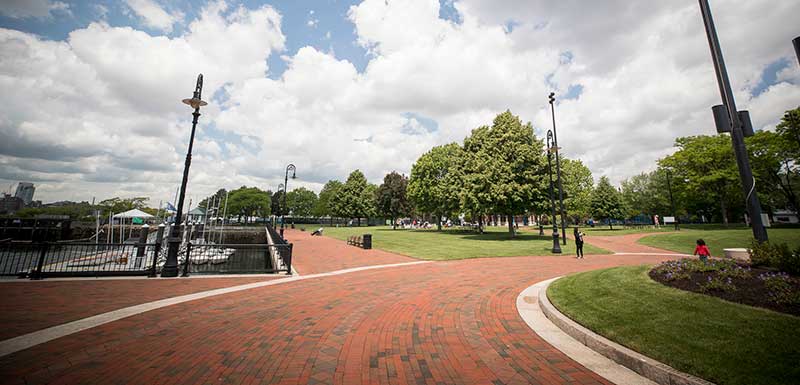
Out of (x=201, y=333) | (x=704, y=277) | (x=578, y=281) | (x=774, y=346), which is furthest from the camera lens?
(x=578, y=281)

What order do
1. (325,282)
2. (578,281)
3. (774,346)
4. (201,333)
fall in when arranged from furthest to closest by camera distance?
1. (325,282)
2. (578,281)
3. (201,333)
4. (774,346)

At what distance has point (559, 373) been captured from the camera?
3863mm

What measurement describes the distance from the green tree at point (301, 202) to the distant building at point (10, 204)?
6390 centimetres

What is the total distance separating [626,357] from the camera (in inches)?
157

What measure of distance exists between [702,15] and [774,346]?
8.35 metres

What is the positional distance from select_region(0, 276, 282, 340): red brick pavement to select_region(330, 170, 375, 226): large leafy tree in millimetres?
64368

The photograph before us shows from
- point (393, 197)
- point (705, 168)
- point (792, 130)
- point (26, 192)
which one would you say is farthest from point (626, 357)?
point (26, 192)

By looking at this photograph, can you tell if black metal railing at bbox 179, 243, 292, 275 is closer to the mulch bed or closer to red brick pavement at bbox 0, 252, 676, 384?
red brick pavement at bbox 0, 252, 676, 384

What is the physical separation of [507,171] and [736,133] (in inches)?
807

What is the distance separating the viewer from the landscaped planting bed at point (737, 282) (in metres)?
4.82

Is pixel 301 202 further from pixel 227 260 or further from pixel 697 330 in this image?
pixel 697 330

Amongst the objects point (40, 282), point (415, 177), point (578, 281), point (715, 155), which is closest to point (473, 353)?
point (578, 281)

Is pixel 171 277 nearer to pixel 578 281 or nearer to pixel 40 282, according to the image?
pixel 40 282

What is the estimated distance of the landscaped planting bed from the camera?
4820 millimetres
